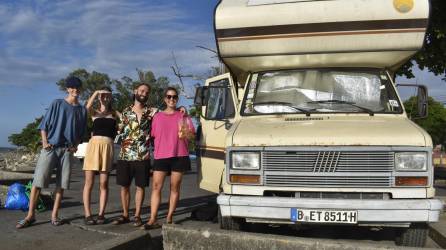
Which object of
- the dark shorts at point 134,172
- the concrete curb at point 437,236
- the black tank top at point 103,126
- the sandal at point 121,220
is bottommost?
the concrete curb at point 437,236

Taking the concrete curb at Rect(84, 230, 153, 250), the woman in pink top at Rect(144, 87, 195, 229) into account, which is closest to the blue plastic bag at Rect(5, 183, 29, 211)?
the woman in pink top at Rect(144, 87, 195, 229)

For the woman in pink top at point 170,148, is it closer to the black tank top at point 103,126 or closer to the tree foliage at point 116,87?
the black tank top at point 103,126

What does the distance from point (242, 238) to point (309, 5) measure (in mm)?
2998

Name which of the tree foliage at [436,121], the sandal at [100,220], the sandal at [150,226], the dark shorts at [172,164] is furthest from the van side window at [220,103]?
the tree foliage at [436,121]

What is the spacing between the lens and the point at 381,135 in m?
5.11

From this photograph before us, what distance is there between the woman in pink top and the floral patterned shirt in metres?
0.22

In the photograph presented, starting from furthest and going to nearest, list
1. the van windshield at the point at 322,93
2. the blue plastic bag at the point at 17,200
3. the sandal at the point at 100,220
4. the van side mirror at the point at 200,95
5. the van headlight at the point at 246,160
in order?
the blue plastic bag at the point at 17,200 → the van side mirror at the point at 200,95 → the sandal at the point at 100,220 → the van windshield at the point at 322,93 → the van headlight at the point at 246,160

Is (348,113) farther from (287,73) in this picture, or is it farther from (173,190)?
(173,190)

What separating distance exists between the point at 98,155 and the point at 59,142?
51 centimetres

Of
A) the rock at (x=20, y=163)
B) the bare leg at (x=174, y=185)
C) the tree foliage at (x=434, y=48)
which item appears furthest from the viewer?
the rock at (x=20, y=163)

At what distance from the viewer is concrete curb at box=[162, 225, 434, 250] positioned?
461 cm

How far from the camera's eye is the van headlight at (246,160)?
5344mm

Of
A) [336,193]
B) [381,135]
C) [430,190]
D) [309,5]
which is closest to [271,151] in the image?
[336,193]

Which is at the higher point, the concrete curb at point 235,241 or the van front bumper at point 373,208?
the van front bumper at point 373,208
